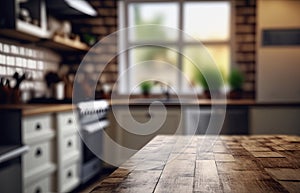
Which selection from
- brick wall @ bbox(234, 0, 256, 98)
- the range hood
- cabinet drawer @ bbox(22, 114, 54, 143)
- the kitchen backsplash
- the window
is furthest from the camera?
the window

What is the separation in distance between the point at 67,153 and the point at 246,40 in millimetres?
2615

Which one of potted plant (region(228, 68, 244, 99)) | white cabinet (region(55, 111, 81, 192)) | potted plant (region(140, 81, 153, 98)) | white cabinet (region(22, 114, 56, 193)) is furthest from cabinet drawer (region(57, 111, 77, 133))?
potted plant (region(228, 68, 244, 99))

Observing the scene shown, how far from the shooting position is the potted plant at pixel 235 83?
4.60 meters

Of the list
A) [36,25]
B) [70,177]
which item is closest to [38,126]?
[70,177]

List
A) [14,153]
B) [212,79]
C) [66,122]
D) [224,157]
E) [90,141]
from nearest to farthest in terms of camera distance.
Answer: [224,157], [212,79], [14,153], [66,122], [90,141]

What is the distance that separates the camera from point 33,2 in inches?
141

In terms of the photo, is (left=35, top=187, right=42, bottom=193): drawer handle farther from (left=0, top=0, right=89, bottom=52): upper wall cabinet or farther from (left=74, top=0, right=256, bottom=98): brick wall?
(left=74, top=0, right=256, bottom=98): brick wall

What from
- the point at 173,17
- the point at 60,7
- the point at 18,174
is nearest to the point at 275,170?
the point at 18,174

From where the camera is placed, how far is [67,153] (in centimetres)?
345

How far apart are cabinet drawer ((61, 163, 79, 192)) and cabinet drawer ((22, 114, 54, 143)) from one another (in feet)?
1.60

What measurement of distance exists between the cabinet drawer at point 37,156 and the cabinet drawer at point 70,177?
0.99ft

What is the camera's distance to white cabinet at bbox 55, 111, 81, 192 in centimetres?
326

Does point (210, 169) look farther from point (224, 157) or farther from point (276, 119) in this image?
point (276, 119)

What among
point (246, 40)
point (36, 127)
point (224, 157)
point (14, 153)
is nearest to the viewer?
point (224, 157)
